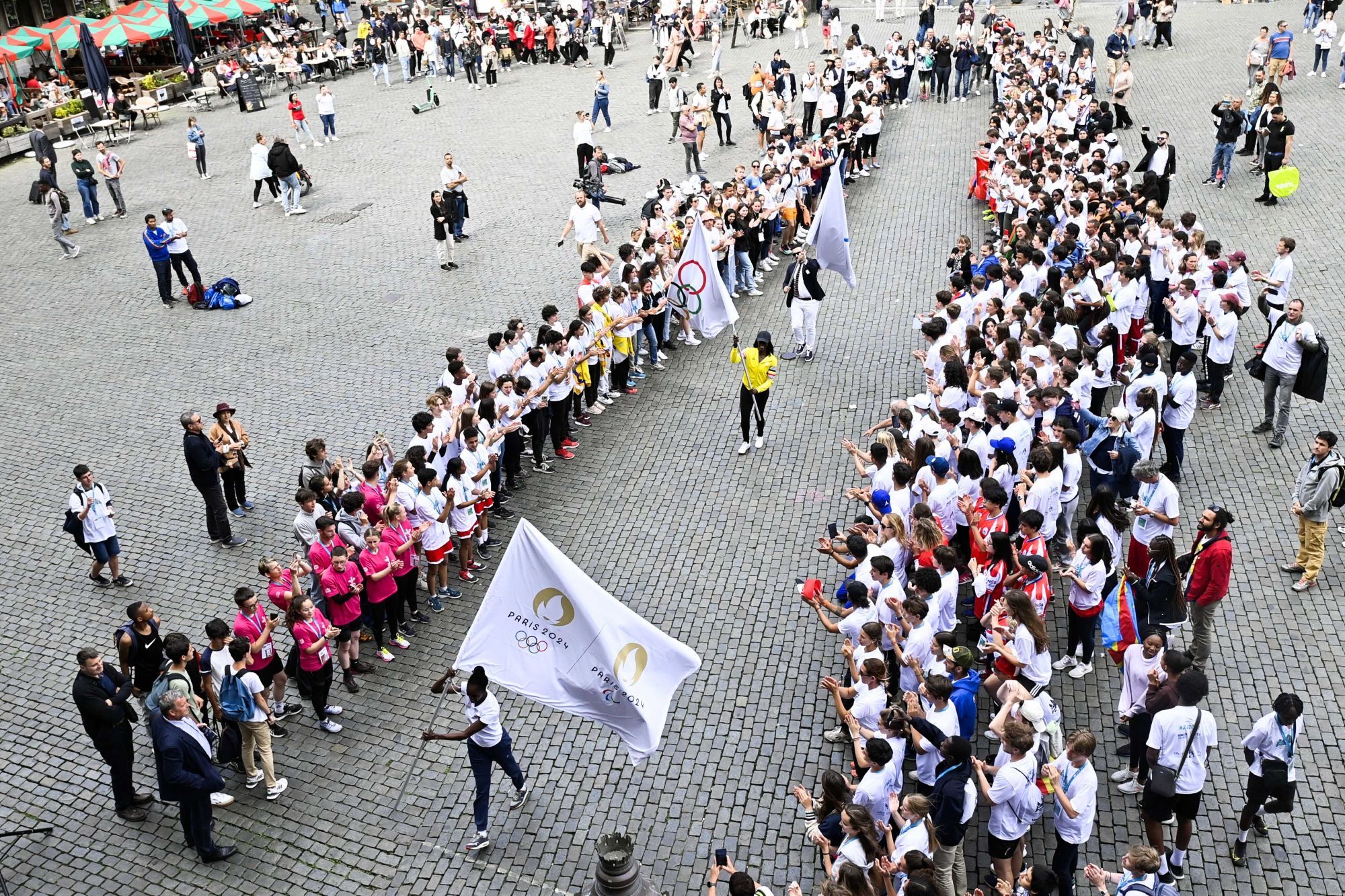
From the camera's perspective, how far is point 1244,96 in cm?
2702

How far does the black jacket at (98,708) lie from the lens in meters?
8.88

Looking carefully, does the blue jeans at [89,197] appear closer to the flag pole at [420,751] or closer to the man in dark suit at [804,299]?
the man in dark suit at [804,299]

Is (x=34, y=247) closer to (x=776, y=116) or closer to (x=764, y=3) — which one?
(x=776, y=116)

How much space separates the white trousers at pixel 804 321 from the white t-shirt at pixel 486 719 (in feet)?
29.9

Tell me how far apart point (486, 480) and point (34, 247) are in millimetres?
16852

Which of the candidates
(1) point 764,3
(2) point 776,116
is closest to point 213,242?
(2) point 776,116

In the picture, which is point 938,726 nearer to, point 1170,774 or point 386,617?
point 1170,774

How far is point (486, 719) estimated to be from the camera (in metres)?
8.50

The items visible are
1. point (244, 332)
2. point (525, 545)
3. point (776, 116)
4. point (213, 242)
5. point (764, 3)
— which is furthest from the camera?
point (764, 3)

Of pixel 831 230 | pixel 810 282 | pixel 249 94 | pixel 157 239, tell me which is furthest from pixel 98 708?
pixel 249 94

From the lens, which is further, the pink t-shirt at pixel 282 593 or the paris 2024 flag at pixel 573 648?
the pink t-shirt at pixel 282 593

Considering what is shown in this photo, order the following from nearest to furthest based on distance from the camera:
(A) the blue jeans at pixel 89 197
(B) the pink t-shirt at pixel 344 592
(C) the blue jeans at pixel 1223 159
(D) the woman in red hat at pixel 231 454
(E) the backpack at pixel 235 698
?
(E) the backpack at pixel 235 698 < (B) the pink t-shirt at pixel 344 592 < (D) the woman in red hat at pixel 231 454 < (C) the blue jeans at pixel 1223 159 < (A) the blue jeans at pixel 89 197

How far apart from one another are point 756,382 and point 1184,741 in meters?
7.08

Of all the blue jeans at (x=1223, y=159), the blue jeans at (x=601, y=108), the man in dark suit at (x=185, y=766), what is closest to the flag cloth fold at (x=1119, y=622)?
the man in dark suit at (x=185, y=766)
